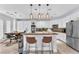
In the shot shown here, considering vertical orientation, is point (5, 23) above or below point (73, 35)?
above

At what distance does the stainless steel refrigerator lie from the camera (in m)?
6.69

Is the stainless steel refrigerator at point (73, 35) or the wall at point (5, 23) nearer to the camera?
the stainless steel refrigerator at point (73, 35)

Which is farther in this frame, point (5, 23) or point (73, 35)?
point (5, 23)

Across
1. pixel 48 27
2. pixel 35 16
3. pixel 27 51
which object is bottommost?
pixel 27 51

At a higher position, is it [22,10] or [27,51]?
[22,10]

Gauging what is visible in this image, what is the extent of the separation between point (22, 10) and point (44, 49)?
320cm

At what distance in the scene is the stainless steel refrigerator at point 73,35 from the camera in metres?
6.69

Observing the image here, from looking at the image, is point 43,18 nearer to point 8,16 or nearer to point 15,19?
point 15,19

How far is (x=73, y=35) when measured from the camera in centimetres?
715

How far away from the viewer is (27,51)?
6477 mm

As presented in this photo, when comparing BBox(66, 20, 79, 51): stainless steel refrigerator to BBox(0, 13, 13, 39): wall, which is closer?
BBox(66, 20, 79, 51): stainless steel refrigerator
